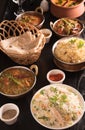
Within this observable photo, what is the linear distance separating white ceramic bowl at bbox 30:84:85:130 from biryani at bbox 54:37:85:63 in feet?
0.92

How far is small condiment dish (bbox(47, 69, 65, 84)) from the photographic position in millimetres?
1958

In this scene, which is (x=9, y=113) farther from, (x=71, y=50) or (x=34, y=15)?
(x=34, y=15)

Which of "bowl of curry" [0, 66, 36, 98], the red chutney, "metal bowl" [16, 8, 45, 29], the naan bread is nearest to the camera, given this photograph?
"bowl of curry" [0, 66, 36, 98]

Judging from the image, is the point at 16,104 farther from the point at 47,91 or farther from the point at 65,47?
the point at 65,47

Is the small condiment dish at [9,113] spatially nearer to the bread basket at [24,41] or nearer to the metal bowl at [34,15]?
the bread basket at [24,41]

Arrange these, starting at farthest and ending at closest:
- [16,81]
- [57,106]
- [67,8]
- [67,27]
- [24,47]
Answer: [67,8]
[67,27]
[24,47]
[16,81]
[57,106]

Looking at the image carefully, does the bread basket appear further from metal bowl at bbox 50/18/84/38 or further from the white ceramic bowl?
the white ceramic bowl

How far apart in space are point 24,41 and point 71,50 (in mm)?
385

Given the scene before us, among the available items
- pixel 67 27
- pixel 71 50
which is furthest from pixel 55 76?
pixel 67 27

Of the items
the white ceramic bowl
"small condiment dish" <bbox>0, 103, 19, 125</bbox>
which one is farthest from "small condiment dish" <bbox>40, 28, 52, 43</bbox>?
"small condiment dish" <bbox>0, 103, 19, 125</bbox>

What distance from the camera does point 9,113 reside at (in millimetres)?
1794

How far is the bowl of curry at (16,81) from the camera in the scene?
6.18 feet

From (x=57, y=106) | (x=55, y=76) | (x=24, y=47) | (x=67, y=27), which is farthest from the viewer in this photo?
(x=67, y=27)

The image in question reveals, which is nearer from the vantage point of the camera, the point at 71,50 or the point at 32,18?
the point at 71,50
